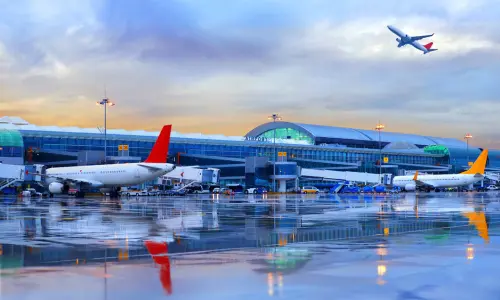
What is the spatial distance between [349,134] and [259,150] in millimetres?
36285

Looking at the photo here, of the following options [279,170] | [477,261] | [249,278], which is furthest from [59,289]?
[279,170]

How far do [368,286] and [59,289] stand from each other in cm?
530

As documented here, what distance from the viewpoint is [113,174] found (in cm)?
6881

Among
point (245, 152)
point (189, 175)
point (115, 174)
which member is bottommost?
point (115, 174)

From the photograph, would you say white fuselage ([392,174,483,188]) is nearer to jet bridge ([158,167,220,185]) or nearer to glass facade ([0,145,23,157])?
jet bridge ([158,167,220,185])

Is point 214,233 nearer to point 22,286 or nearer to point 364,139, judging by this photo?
point 22,286

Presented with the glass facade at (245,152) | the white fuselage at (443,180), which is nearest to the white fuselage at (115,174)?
the glass facade at (245,152)

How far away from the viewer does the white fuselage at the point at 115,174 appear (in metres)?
66.3

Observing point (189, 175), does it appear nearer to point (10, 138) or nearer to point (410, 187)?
point (10, 138)

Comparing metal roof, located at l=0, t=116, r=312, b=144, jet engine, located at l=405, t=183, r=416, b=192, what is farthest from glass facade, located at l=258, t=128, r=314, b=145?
jet engine, located at l=405, t=183, r=416, b=192

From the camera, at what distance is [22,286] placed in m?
10.9

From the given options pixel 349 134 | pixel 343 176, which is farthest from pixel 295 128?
pixel 343 176

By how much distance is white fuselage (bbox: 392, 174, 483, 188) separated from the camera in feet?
351

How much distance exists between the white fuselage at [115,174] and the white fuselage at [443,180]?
57.9 metres
